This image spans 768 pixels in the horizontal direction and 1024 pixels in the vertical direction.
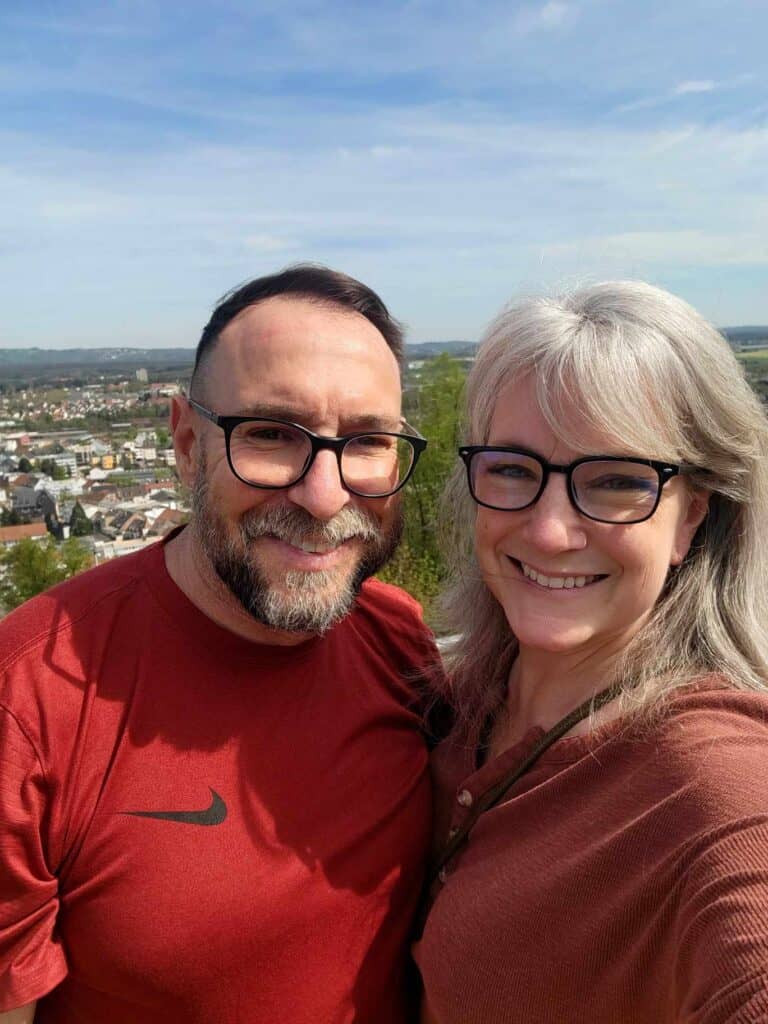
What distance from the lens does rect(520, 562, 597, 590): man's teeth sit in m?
1.76

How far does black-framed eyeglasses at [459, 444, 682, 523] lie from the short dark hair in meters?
0.68

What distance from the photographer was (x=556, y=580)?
1.79 m

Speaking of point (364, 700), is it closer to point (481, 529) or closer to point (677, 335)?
point (481, 529)

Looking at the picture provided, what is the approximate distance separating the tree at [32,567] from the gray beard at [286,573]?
25.8m

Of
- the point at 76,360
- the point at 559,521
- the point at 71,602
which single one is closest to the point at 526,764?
the point at 559,521

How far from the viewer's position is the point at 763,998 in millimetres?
1033

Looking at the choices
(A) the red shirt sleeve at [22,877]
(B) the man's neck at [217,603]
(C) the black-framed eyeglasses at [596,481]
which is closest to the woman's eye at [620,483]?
(C) the black-framed eyeglasses at [596,481]

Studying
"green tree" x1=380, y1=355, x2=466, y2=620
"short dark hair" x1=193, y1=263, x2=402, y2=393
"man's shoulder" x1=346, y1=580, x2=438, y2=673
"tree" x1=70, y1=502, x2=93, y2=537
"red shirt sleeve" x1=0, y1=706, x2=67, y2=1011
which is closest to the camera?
"red shirt sleeve" x1=0, y1=706, x2=67, y2=1011

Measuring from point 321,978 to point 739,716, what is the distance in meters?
1.17

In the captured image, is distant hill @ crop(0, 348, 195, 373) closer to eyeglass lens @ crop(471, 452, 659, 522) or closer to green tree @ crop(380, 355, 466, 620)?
green tree @ crop(380, 355, 466, 620)

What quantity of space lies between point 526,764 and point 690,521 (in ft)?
2.36

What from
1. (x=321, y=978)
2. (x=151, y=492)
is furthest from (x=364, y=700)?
(x=151, y=492)

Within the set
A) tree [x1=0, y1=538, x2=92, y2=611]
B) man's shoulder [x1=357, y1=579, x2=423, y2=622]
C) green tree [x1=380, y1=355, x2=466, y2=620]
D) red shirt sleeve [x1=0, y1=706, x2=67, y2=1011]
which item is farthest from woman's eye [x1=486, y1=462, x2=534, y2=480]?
tree [x1=0, y1=538, x2=92, y2=611]

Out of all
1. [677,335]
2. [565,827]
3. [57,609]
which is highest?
[677,335]
